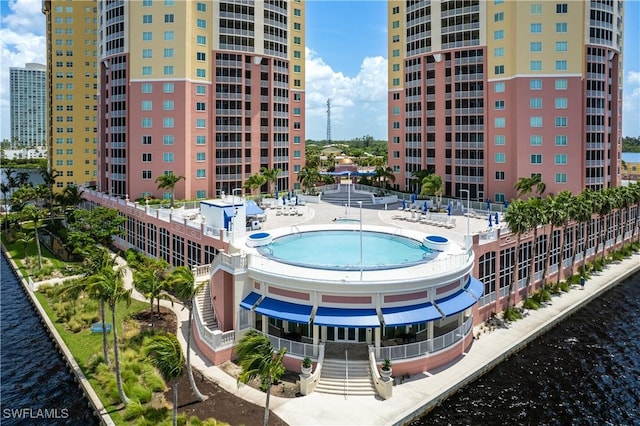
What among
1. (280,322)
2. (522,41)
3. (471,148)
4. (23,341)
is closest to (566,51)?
(522,41)

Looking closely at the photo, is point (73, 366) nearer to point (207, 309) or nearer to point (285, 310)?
point (207, 309)

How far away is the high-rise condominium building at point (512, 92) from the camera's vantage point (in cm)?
→ 7194

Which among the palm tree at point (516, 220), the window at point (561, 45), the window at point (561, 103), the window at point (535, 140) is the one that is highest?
the window at point (561, 45)

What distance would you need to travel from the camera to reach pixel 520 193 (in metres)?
71.2

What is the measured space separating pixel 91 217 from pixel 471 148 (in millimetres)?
59030

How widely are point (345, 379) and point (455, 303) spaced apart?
994cm

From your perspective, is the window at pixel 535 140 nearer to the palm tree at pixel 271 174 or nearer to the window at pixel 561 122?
the window at pixel 561 122

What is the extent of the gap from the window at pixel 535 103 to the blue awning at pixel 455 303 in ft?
157

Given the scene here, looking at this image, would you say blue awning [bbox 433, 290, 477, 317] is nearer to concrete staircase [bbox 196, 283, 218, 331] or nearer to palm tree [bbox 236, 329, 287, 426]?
palm tree [bbox 236, 329, 287, 426]

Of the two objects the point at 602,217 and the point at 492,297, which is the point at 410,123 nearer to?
the point at 602,217

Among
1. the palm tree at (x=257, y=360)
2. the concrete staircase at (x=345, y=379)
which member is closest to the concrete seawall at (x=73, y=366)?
the palm tree at (x=257, y=360)

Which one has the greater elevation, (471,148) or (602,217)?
(471,148)

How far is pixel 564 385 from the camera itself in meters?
34.1

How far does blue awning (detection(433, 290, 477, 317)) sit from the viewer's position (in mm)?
33750
